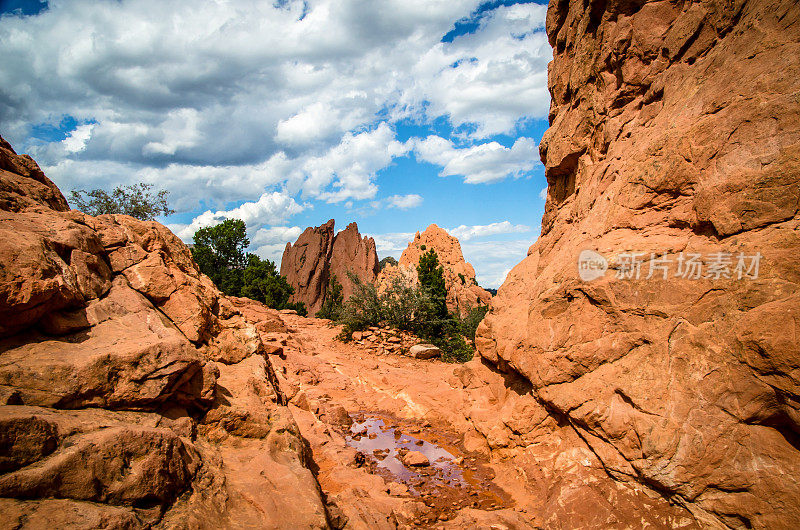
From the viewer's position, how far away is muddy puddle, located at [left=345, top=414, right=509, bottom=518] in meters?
5.98

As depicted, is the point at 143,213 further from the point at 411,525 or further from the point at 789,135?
the point at 789,135

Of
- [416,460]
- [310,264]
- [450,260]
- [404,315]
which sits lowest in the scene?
[416,460]

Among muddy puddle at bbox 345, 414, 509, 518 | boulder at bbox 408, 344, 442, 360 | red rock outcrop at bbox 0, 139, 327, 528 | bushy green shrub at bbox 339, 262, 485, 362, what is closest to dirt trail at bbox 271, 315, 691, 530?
muddy puddle at bbox 345, 414, 509, 518

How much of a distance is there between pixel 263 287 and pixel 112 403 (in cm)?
2879

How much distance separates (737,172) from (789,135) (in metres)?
0.50

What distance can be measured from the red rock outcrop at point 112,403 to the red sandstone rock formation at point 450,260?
3538 cm

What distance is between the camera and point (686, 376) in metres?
4.36

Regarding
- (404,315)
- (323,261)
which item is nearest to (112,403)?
(404,315)

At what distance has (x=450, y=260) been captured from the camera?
43562mm

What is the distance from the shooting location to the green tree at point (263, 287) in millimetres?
30312

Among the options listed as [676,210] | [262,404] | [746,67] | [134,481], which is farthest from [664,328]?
[134,481]

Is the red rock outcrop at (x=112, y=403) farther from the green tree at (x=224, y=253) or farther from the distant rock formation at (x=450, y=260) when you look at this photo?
the distant rock formation at (x=450, y=260)

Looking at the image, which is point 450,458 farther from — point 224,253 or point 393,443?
point 224,253

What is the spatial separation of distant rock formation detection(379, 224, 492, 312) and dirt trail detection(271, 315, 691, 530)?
29464 millimetres
